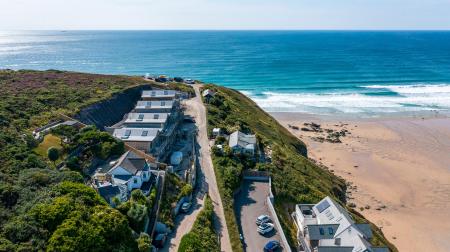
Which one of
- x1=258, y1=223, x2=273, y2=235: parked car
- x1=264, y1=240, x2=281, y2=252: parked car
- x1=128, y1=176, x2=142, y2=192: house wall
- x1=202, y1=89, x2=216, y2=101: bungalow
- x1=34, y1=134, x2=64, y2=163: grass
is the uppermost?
x1=202, y1=89, x2=216, y2=101: bungalow

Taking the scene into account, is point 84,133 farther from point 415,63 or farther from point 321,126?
point 415,63

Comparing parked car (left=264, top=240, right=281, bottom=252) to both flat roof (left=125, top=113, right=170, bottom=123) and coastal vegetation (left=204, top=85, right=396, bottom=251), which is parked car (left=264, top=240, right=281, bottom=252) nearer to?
coastal vegetation (left=204, top=85, right=396, bottom=251)

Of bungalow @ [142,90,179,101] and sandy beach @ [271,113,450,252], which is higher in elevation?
bungalow @ [142,90,179,101]

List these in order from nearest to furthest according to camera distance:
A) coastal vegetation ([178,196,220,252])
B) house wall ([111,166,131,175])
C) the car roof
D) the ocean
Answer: coastal vegetation ([178,196,220,252]) → the car roof → house wall ([111,166,131,175]) → the ocean

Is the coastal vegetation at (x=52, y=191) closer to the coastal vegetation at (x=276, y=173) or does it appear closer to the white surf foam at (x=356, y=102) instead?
the coastal vegetation at (x=276, y=173)

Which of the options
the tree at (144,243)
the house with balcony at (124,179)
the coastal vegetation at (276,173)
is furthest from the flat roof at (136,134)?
the tree at (144,243)

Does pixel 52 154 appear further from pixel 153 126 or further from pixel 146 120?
pixel 146 120

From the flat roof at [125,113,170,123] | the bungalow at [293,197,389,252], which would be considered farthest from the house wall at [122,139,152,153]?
the bungalow at [293,197,389,252]
